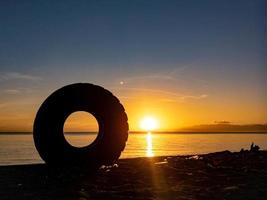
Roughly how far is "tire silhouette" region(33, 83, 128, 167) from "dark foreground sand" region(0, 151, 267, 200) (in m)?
0.50

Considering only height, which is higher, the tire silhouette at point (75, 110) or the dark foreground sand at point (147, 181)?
the tire silhouette at point (75, 110)

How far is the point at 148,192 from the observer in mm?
8891

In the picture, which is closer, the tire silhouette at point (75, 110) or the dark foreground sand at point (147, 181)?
the dark foreground sand at point (147, 181)

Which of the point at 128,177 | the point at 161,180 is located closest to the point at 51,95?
the point at 128,177

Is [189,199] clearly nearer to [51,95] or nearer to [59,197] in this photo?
[59,197]

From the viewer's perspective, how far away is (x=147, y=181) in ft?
34.0

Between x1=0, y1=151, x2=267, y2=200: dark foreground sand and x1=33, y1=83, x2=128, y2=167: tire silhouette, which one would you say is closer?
x1=0, y1=151, x2=267, y2=200: dark foreground sand

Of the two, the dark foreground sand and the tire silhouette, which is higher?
the tire silhouette

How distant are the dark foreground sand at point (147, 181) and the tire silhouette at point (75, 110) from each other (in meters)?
0.50

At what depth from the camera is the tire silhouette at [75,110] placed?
1263cm

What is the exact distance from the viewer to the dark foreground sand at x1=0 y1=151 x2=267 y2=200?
340 inches

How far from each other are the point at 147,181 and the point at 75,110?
12.8 feet

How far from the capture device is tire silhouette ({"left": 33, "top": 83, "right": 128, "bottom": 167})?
12.6 metres

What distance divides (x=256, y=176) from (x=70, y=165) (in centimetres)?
547
